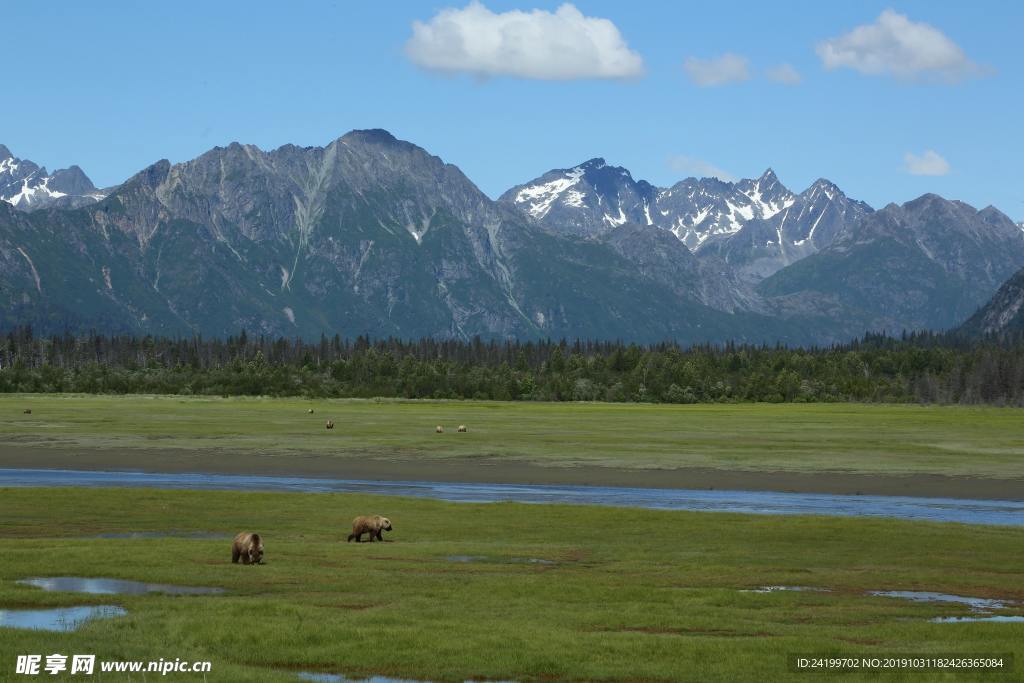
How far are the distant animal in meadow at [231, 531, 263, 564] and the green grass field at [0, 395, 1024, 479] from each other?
152 feet

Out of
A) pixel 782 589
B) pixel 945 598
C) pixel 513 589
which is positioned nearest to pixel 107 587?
pixel 513 589

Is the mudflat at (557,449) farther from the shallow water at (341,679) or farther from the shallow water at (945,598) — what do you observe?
the shallow water at (341,679)

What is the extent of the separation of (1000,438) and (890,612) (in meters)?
88.9

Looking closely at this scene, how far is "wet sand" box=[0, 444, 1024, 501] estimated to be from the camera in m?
67.3

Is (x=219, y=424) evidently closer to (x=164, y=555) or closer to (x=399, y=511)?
(x=399, y=511)

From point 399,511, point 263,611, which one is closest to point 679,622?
point 263,611

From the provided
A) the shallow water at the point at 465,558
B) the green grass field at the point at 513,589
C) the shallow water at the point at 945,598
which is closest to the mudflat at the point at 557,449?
the green grass field at the point at 513,589

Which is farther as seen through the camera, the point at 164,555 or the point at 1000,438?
the point at 1000,438

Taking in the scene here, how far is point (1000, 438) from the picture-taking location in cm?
11056

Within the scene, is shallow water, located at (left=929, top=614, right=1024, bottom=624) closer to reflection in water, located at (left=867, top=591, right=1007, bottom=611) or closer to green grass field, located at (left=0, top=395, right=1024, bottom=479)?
reflection in water, located at (left=867, top=591, right=1007, bottom=611)

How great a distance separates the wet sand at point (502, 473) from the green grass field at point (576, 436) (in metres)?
3.15

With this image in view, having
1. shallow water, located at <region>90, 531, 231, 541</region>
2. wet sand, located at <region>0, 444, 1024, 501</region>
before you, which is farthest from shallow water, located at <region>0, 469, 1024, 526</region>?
shallow water, located at <region>90, 531, 231, 541</region>

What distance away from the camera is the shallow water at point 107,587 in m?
30.3

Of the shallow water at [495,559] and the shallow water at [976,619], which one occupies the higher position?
the shallow water at [976,619]
